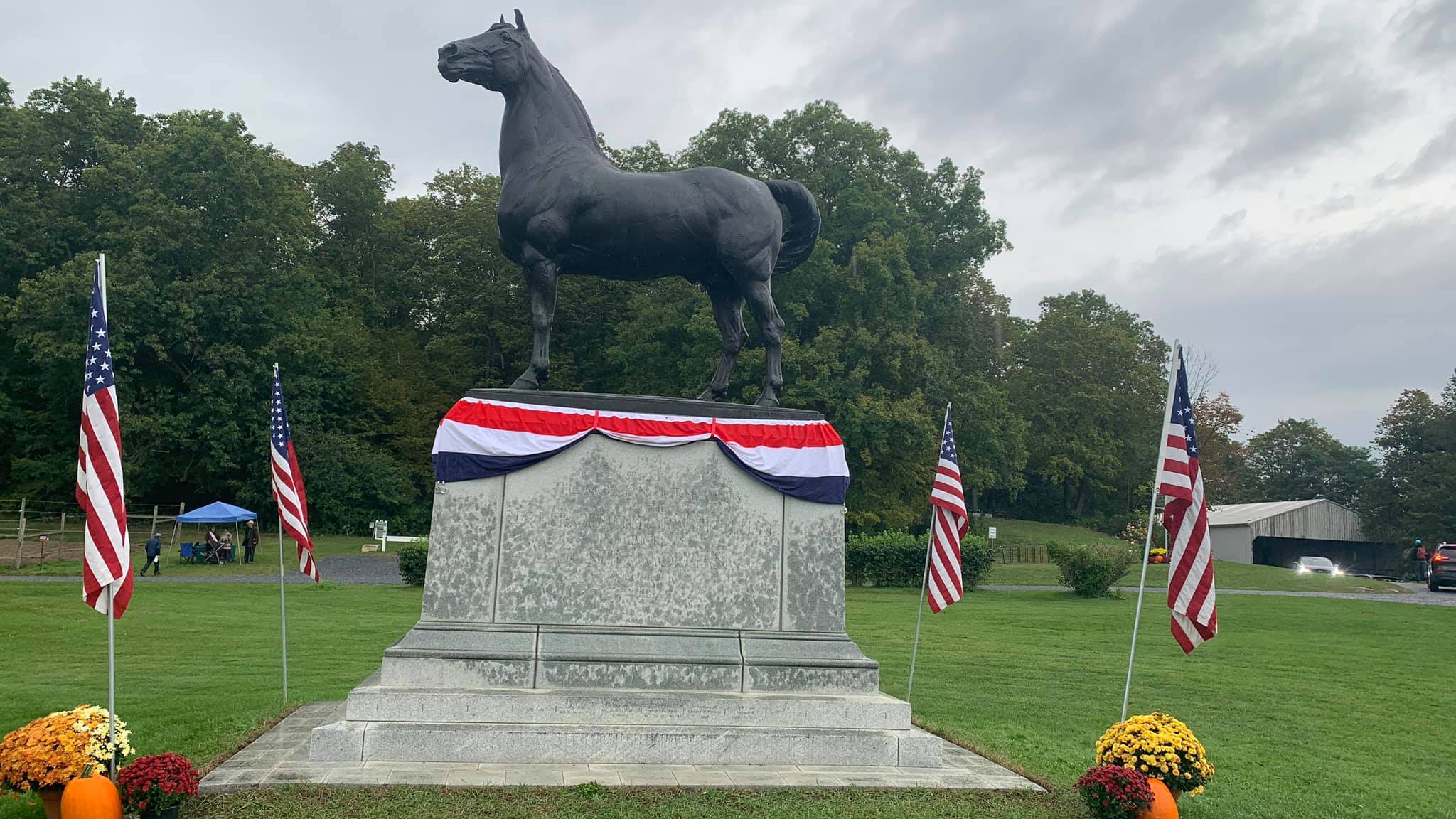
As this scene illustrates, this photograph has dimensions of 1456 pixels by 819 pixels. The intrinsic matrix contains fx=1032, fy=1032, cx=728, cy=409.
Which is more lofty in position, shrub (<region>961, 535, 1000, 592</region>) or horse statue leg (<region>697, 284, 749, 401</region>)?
horse statue leg (<region>697, 284, 749, 401</region>)

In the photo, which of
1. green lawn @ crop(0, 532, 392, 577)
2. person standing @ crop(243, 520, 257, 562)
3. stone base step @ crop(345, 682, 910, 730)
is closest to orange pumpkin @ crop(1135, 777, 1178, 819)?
stone base step @ crop(345, 682, 910, 730)

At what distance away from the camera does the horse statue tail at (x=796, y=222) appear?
9422 mm

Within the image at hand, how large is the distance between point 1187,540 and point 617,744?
4.20 m

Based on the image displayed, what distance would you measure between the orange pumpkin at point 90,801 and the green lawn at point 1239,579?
87.4ft

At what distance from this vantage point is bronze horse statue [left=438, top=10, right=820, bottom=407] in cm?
856

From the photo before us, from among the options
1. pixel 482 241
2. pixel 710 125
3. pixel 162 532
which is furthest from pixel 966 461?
pixel 162 532

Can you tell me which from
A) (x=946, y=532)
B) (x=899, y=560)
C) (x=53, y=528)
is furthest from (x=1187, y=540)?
(x=53, y=528)

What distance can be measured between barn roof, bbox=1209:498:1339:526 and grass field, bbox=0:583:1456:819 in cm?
2757

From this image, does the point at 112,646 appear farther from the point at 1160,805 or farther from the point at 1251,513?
the point at 1251,513

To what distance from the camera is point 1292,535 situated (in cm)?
5122

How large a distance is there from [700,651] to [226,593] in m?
18.1

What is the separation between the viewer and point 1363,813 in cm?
755

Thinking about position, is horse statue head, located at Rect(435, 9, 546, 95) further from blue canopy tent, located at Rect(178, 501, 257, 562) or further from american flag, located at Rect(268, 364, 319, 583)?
blue canopy tent, located at Rect(178, 501, 257, 562)

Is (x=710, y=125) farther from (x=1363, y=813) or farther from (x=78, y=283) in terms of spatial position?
(x=1363, y=813)
